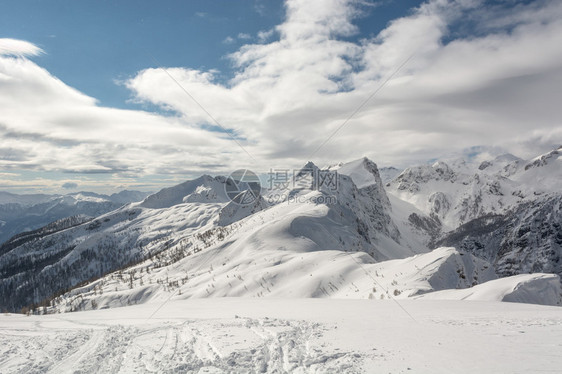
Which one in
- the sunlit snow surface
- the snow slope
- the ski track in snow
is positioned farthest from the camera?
the snow slope

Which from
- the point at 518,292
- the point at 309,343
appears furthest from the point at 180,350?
the point at 518,292

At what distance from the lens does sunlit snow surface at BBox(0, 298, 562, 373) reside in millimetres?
7297

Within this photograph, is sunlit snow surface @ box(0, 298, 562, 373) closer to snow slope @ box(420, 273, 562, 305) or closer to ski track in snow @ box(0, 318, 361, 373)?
ski track in snow @ box(0, 318, 361, 373)

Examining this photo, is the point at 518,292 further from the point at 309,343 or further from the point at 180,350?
the point at 180,350

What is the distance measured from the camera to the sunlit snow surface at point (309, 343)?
7.30 meters

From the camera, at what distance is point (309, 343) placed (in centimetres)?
898

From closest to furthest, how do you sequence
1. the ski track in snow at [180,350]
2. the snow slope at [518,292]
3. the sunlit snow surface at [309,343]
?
the sunlit snow surface at [309,343] → the ski track in snow at [180,350] → the snow slope at [518,292]

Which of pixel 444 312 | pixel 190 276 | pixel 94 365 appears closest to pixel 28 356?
pixel 94 365

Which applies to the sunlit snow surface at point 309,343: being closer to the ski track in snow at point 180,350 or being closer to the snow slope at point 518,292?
the ski track in snow at point 180,350

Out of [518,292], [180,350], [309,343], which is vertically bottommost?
[518,292]

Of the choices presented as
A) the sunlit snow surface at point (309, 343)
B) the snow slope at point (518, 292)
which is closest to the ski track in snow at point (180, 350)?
the sunlit snow surface at point (309, 343)

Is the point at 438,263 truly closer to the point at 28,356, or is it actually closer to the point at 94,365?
the point at 94,365

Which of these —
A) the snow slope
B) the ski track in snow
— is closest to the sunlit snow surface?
the ski track in snow

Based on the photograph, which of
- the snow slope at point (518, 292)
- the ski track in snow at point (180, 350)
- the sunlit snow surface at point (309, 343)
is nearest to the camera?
the sunlit snow surface at point (309, 343)
